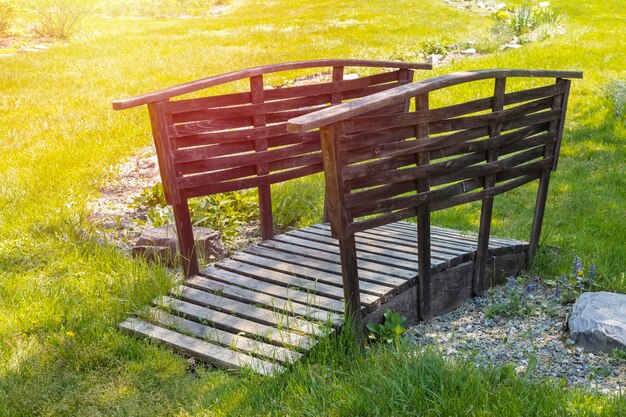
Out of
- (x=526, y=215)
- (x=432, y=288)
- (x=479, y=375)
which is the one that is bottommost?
(x=526, y=215)

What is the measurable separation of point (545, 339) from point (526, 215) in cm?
338

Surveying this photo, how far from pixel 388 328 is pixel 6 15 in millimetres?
20798

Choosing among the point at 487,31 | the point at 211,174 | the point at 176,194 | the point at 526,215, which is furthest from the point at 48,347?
the point at 487,31

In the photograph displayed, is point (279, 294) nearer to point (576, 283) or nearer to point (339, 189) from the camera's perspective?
point (339, 189)

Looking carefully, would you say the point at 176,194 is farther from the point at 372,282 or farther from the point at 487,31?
the point at 487,31

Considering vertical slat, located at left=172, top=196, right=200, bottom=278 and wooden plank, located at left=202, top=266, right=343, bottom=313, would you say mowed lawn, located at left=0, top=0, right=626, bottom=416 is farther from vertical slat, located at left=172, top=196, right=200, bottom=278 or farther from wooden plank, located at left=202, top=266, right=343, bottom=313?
wooden plank, located at left=202, top=266, right=343, bottom=313

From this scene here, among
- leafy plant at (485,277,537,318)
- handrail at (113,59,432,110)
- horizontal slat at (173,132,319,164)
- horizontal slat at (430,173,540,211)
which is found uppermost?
handrail at (113,59,432,110)

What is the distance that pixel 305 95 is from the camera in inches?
240

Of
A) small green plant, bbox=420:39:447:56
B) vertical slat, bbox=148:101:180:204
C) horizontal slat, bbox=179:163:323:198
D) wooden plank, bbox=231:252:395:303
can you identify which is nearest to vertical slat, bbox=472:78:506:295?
wooden plank, bbox=231:252:395:303

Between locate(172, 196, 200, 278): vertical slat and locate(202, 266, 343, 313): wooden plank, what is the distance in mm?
113

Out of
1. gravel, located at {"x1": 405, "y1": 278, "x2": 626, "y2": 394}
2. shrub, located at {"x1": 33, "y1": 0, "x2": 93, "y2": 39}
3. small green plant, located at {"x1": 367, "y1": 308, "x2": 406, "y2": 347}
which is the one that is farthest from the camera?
shrub, located at {"x1": 33, "y1": 0, "x2": 93, "y2": 39}

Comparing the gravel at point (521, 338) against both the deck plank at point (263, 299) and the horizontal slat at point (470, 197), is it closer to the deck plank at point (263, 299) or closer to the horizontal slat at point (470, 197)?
the deck plank at point (263, 299)

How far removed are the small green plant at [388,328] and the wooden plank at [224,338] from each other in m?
0.68

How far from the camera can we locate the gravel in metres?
4.39
